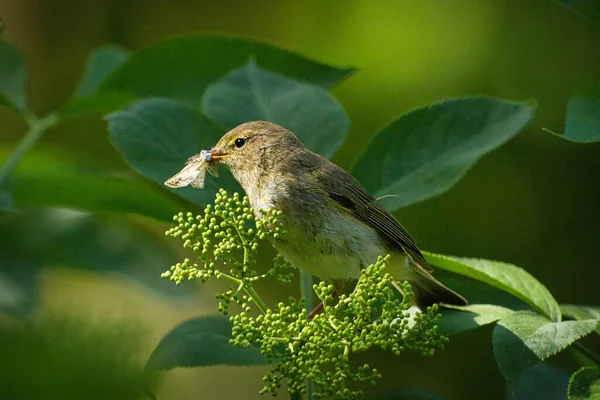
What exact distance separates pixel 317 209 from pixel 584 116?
46.5 inches

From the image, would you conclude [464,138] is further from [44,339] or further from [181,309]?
[44,339]

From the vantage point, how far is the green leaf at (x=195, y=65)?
91.7 inches

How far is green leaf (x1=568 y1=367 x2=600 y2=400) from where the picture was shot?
143cm

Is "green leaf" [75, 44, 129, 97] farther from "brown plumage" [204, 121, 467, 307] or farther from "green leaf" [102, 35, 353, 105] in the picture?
"brown plumage" [204, 121, 467, 307]

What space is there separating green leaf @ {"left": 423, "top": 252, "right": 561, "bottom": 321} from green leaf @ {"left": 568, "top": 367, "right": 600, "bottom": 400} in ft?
0.52

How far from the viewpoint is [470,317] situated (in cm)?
175

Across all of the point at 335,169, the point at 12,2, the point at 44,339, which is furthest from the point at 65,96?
the point at 44,339

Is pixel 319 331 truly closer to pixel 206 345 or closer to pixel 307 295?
pixel 206 345

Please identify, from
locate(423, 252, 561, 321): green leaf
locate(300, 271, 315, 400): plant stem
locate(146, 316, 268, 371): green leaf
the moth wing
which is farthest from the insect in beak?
locate(423, 252, 561, 321): green leaf

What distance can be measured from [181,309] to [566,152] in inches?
96.9

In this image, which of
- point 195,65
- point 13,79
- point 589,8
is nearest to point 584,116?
point 589,8

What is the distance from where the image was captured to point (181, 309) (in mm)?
2221

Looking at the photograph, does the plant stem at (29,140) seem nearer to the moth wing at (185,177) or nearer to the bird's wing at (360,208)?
the moth wing at (185,177)

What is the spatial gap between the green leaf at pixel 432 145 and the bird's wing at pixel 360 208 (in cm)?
46
